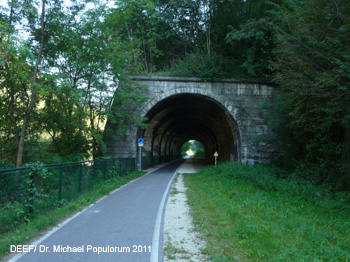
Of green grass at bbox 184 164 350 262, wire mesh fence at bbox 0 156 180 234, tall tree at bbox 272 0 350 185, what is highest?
tall tree at bbox 272 0 350 185

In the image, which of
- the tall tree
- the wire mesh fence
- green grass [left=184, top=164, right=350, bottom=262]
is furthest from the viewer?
the tall tree

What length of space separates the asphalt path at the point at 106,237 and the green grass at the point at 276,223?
104 centimetres

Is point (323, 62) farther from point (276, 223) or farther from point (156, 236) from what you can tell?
point (156, 236)

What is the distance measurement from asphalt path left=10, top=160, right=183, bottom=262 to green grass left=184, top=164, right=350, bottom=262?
41.0 inches

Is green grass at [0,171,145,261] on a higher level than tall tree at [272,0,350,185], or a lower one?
lower

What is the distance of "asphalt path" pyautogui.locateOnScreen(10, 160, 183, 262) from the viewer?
13.6 ft

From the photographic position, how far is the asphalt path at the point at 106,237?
163 inches

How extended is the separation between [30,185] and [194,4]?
18169 millimetres

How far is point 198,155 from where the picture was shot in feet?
272

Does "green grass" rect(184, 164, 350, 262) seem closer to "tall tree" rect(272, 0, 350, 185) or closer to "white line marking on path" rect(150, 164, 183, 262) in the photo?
"white line marking on path" rect(150, 164, 183, 262)

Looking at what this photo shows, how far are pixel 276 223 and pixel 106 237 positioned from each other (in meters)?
3.83

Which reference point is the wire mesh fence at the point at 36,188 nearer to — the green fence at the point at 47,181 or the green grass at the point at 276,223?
the green fence at the point at 47,181

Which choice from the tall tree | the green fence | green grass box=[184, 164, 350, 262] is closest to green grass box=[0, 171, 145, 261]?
the green fence

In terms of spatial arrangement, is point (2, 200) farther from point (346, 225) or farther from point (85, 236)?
point (346, 225)
